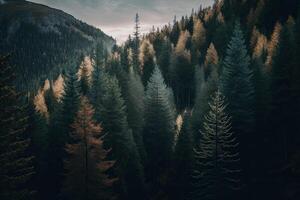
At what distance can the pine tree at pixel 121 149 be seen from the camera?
33.2 m

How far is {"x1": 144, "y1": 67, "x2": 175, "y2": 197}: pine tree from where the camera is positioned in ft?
131

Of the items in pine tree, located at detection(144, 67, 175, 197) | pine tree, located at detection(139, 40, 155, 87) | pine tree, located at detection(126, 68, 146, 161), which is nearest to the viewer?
pine tree, located at detection(144, 67, 175, 197)

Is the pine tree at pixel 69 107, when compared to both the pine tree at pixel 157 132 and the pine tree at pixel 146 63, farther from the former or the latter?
the pine tree at pixel 146 63

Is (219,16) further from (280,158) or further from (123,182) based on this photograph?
Answer: (123,182)

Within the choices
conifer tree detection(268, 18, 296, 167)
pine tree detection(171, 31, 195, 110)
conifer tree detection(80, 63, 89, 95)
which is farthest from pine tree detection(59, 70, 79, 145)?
pine tree detection(171, 31, 195, 110)

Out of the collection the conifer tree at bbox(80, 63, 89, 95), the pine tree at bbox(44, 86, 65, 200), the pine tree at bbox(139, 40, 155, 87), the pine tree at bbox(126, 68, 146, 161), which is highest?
the pine tree at bbox(139, 40, 155, 87)

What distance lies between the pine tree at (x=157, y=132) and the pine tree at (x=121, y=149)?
4.12 meters

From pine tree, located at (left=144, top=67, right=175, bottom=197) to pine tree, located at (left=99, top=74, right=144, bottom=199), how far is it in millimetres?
4119

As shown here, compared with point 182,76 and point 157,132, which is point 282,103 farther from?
point 182,76

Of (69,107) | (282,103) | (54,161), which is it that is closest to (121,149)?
(69,107)

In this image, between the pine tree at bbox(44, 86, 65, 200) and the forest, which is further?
the pine tree at bbox(44, 86, 65, 200)

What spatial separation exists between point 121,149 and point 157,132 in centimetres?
814

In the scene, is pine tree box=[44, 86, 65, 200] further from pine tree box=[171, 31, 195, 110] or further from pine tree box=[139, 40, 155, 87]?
pine tree box=[171, 31, 195, 110]

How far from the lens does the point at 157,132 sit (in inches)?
1601
